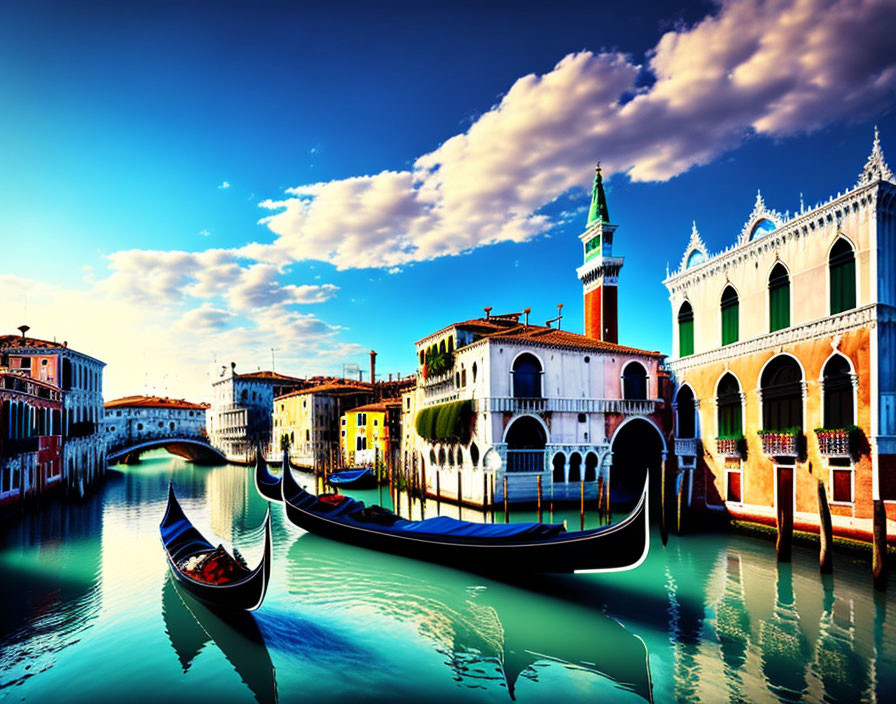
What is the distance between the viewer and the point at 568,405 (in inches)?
629

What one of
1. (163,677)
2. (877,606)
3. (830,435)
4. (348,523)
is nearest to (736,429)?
(830,435)

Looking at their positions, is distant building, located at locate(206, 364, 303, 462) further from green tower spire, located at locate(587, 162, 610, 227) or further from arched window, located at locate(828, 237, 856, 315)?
arched window, located at locate(828, 237, 856, 315)

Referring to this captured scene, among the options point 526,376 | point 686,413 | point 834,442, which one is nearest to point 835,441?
point 834,442

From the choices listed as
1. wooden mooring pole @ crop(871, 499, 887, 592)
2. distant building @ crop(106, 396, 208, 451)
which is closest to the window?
wooden mooring pole @ crop(871, 499, 887, 592)

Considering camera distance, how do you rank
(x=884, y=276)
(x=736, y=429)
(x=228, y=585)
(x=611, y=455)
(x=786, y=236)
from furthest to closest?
(x=611, y=455) < (x=736, y=429) < (x=786, y=236) < (x=884, y=276) < (x=228, y=585)

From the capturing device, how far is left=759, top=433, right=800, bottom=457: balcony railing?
10703 mm

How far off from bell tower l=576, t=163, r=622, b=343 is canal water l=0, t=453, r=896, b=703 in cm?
1411

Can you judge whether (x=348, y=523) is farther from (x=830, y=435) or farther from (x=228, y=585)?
(x=830, y=435)

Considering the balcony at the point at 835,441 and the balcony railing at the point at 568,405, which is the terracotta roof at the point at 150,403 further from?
the balcony at the point at 835,441

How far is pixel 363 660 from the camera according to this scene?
613cm

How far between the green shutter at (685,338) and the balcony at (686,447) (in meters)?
2.14

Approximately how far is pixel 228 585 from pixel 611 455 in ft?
39.2

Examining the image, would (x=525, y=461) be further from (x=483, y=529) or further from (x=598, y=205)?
(x=598, y=205)

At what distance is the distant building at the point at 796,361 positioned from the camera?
31.3ft
